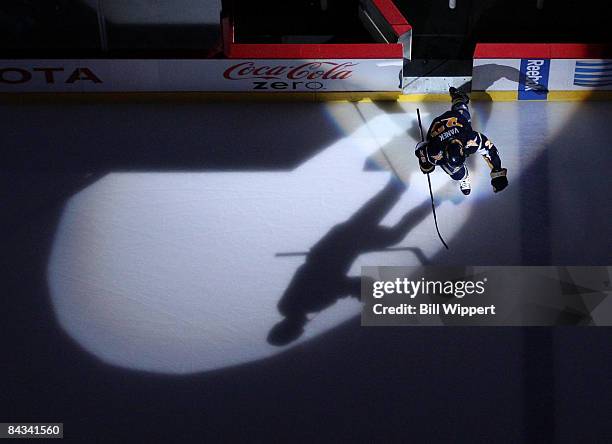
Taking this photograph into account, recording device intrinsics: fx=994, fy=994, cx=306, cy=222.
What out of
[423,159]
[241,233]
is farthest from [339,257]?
[423,159]

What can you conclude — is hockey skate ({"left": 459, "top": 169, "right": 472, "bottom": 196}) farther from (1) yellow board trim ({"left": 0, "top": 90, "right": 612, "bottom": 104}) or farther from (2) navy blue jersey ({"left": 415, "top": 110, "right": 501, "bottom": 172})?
(1) yellow board trim ({"left": 0, "top": 90, "right": 612, "bottom": 104})

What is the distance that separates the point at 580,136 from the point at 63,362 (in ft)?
17.9

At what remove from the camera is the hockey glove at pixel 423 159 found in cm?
945

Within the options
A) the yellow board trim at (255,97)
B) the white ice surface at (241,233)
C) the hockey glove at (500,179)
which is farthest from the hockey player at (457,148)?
the yellow board trim at (255,97)

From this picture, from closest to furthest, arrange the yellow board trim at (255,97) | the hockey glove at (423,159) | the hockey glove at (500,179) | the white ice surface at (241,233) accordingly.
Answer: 1. the white ice surface at (241,233)
2. the hockey glove at (500,179)
3. the hockey glove at (423,159)
4. the yellow board trim at (255,97)

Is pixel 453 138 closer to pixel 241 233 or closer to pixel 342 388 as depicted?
pixel 241 233

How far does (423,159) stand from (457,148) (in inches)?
18.2

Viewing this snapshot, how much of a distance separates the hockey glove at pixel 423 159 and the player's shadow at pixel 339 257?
12.4 inches

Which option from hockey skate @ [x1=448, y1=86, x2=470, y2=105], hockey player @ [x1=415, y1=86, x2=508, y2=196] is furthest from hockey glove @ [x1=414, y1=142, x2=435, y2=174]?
hockey skate @ [x1=448, y1=86, x2=470, y2=105]

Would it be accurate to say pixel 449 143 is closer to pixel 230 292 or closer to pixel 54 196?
pixel 230 292

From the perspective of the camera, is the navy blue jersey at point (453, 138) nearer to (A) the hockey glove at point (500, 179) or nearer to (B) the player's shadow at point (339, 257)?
(A) the hockey glove at point (500, 179)

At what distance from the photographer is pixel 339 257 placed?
367 inches

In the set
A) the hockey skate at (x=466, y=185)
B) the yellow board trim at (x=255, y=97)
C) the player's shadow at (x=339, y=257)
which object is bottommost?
the player's shadow at (x=339, y=257)

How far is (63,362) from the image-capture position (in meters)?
8.77
